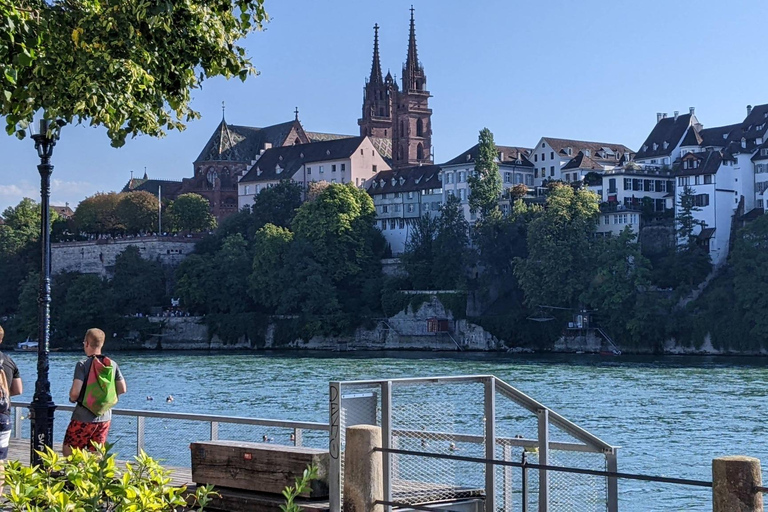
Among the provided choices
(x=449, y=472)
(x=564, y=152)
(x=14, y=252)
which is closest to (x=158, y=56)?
(x=449, y=472)

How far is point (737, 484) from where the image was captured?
294 inches

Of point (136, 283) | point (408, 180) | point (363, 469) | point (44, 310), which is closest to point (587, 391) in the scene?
point (44, 310)

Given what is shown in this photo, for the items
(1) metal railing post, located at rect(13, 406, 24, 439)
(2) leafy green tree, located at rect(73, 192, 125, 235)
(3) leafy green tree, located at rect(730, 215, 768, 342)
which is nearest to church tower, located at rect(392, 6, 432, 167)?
(2) leafy green tree, located at rect(73, 192, 125, 235)

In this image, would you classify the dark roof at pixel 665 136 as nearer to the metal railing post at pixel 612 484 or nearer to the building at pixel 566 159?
the building at pixel 566 159

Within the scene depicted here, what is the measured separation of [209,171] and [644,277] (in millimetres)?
67555

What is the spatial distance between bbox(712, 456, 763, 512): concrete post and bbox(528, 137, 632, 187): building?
353 feet

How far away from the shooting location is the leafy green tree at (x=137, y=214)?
431 feet

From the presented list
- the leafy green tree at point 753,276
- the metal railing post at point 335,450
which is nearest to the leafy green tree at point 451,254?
the leafy green tree at point 753,276

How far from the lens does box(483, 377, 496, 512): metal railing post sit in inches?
379

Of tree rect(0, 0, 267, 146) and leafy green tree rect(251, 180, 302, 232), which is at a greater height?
leafy green tree rect(251, 180, 302, 232)

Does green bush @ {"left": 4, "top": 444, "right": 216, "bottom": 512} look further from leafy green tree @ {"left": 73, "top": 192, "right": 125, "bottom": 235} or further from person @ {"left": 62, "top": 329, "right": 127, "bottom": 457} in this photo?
leafy green tree @ {"left": 73, "top": 192, "right": 125, "bottom": 235}

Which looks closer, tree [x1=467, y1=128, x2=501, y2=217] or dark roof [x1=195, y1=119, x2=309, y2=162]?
tree [x1=467, y1=128, x2=501, y2=217]

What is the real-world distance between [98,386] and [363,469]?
11.1ft

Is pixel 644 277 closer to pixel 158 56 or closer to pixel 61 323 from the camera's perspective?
pixel 61 323
